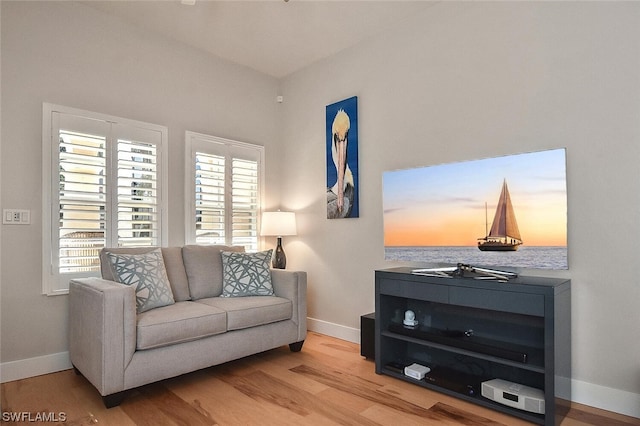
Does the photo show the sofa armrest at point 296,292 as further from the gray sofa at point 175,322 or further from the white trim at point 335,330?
the white trim at point 335,330

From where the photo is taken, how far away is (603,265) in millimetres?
2295

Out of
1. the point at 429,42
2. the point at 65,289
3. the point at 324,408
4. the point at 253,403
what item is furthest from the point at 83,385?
the point at 429,42

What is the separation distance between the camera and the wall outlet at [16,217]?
2704 millimetres

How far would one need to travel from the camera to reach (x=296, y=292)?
3299 millimetres

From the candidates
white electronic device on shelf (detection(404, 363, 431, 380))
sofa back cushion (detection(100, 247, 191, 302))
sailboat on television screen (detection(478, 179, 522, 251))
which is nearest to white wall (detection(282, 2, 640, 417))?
sailboat on television screen (detection(478, 179, 522, 251))

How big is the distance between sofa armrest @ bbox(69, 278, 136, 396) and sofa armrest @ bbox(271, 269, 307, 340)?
1.27 meters

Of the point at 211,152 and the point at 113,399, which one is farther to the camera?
the point at 211,152

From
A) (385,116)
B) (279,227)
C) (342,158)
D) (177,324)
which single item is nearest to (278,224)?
(279,227)

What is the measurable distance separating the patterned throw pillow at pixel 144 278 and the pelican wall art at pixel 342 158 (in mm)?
1672

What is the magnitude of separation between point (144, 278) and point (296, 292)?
3.91 feet

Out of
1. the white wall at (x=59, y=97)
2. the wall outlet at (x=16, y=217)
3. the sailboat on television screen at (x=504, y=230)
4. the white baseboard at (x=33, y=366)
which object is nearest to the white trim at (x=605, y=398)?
the sailboat on television screen at (x=504, y=230)

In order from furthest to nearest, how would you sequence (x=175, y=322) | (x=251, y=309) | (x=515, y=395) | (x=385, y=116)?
(x=385, y=116), (x=251, y=309), (x=175, y=322), (x=515, y=395)

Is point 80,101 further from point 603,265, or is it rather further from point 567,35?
point 603,265

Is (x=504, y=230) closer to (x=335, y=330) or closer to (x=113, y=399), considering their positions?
(x=335, y=330)
